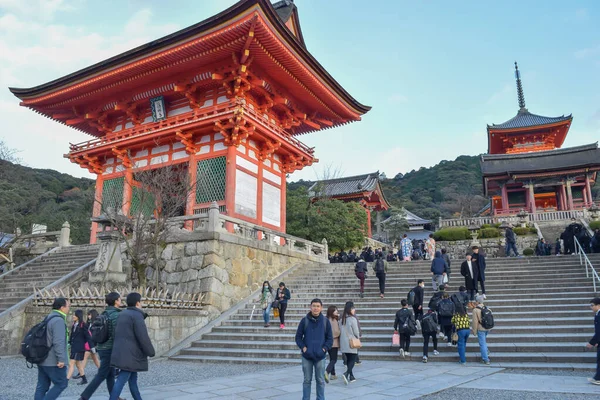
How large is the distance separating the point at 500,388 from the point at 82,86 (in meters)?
19.8

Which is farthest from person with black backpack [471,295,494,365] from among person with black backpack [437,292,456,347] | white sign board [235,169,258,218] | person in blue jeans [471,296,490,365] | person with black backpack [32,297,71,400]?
white sign board [235,169,258,218]

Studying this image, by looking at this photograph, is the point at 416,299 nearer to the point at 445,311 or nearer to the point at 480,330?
the point at 445,311

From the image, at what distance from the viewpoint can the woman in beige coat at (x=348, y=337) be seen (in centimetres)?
704

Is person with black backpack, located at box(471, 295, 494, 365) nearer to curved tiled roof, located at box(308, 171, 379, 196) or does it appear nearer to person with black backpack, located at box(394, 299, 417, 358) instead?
person with black backpack, located at box(394, 299, 417, 358)

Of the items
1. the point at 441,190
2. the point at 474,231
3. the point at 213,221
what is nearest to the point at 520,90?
the point at 441,190

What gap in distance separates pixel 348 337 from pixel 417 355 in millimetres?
2904

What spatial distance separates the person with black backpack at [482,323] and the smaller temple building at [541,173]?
2656 cm

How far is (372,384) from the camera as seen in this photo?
22.5ft

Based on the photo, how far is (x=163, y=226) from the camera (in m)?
13.3

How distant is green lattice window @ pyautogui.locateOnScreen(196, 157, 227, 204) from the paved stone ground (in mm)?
9556

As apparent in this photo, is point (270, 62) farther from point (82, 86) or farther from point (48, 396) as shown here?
point (48, 396)

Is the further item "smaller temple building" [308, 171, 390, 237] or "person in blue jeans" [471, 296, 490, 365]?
"smaller temple building" [308, 171, 390, 237]

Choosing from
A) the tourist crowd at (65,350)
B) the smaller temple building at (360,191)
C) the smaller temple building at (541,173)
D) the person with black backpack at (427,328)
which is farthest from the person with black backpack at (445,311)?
the smaller temple building at (541,173)

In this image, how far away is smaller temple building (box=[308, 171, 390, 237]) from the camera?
36341mm
